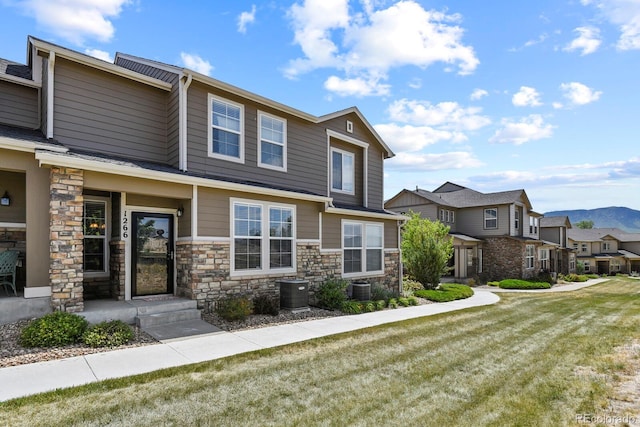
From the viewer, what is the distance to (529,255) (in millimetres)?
26547

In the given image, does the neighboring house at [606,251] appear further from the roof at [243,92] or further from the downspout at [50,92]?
the downspout at [50,92]

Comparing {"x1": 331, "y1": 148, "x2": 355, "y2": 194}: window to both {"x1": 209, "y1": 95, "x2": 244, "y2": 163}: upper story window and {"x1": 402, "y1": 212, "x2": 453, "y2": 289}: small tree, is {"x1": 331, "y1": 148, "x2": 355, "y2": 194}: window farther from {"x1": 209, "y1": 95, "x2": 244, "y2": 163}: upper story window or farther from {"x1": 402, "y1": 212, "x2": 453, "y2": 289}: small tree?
{"x1": 209, "y1": 95, "x2": 244, "y2": 163}: upper story window

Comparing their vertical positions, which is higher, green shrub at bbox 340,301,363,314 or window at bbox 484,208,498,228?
window at bbox 484,208,498,228

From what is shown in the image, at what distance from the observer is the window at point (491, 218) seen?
1040 inches

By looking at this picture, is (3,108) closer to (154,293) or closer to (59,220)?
(59,220)

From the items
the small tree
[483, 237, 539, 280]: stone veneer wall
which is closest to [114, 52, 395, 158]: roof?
the small tree

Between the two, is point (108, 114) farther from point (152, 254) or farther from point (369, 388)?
point (369, 388)

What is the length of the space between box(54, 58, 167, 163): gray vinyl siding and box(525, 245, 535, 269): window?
81.0 ft

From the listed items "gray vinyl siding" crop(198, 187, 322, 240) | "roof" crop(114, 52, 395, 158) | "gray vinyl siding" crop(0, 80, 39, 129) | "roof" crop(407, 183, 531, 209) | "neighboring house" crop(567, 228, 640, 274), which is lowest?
"neighboring house" crop(567, 228, 640, 274)

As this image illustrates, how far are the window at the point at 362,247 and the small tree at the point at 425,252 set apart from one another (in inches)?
A: 117

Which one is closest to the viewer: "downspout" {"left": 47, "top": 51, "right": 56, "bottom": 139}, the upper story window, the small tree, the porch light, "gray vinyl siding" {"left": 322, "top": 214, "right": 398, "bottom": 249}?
the porch light

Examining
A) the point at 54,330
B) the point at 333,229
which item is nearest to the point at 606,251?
the point at 333,229

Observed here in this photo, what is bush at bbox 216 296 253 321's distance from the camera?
8.34 meters

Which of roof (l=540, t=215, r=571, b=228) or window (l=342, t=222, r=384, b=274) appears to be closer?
window (l=342, t=222, r=384, b=274)
